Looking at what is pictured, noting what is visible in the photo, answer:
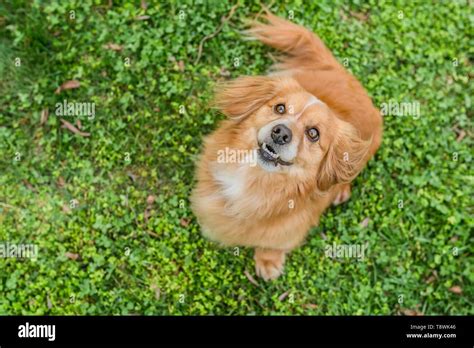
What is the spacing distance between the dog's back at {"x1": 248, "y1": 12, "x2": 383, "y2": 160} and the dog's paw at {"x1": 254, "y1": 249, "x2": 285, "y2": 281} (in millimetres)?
1288

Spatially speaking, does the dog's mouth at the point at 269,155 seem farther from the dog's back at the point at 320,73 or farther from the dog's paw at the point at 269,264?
the dog's paw at the point at 269,264

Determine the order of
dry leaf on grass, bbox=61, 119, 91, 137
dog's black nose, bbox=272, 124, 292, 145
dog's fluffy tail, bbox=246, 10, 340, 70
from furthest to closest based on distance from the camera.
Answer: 1. dry leaf on grass, bbox=61, 119, 91, 137
2. dog's fluffy tail, bbox=246, 10, 340, 70
3. dog's black nose, bbox=272, 124, 292, 145

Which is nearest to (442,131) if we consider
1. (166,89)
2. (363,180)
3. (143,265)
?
(363,180)

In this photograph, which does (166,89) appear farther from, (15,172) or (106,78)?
(15,172)

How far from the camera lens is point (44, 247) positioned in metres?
4.85

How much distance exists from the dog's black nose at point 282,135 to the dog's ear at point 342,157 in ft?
1.37

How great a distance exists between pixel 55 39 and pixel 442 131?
4.06m

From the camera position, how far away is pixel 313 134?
12.7 feet

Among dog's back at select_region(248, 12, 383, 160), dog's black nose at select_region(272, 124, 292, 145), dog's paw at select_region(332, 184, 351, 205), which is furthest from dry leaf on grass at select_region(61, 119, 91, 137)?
dog's paw at select_region(332, 184, 351, 205)

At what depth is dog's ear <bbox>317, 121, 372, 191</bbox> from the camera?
3.94m
